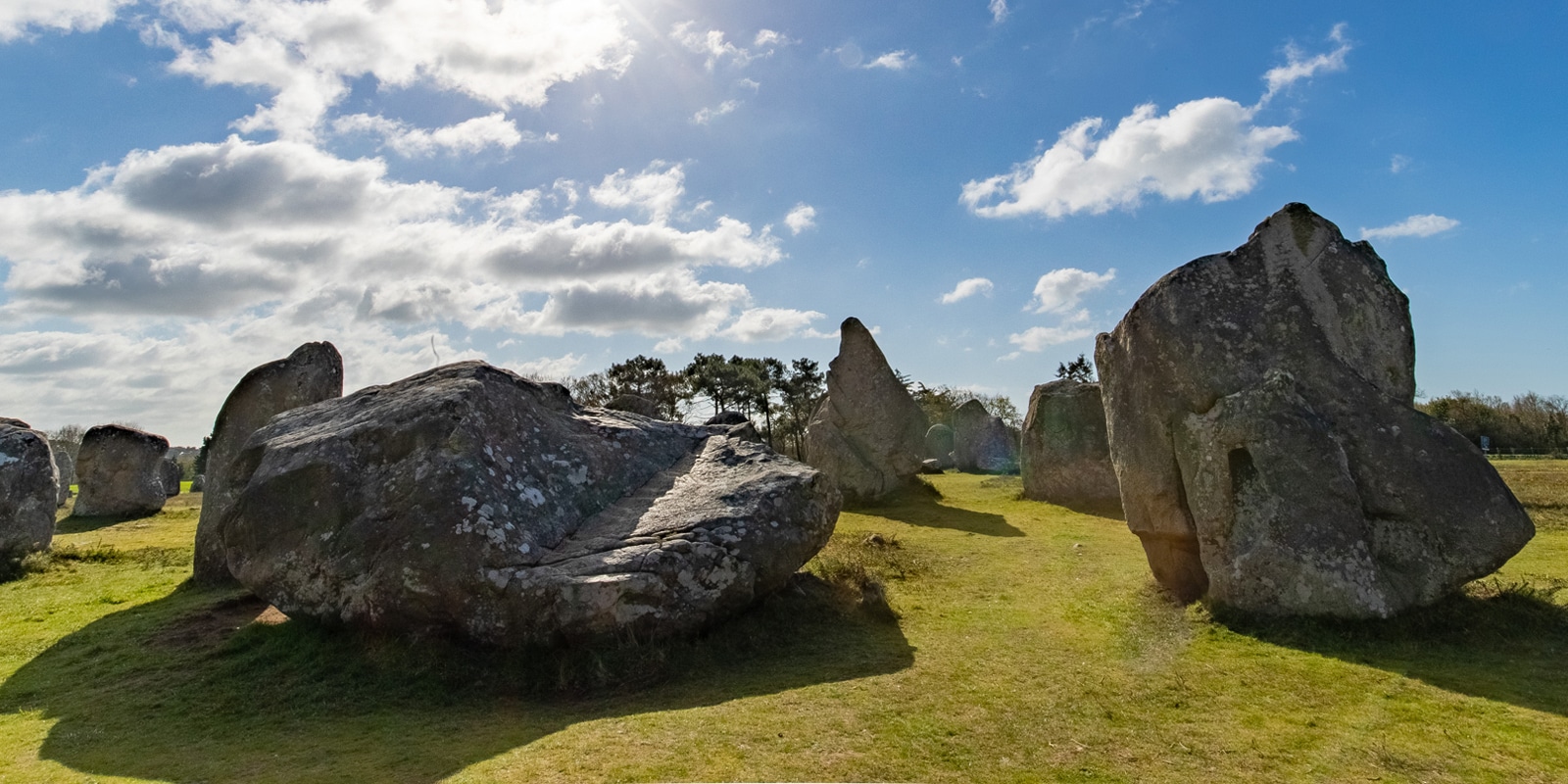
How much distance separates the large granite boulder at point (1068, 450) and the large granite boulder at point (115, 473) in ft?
75.5

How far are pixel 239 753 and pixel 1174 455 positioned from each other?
930 centimetres

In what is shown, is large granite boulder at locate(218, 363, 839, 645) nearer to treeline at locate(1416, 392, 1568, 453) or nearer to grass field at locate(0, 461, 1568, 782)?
grass field at locate(0, 461, 1568, 782)

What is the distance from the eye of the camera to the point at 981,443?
36.4 metres

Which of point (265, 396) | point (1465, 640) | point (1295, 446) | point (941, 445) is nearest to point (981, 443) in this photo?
point (941, 445)

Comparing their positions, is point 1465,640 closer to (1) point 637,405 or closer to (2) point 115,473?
(1) point 637,405

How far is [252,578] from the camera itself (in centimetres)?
862

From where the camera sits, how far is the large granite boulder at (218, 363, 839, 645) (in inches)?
296

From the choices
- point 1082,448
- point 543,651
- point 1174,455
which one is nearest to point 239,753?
point 543,651

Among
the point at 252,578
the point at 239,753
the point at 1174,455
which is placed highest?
the point at 1174,455

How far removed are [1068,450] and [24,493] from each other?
19.8 metres

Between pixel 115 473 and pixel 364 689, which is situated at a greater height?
pixel 115 473

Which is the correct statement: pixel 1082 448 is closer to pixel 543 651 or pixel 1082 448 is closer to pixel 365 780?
pixel 543 651

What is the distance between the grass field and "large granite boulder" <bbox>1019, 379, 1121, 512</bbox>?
341 inches

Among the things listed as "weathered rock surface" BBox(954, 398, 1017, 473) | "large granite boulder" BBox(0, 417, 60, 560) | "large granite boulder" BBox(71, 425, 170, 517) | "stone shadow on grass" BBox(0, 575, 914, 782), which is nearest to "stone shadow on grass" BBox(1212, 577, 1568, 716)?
"stone shadow on grass" BBox(0, 575, 914, 782)
